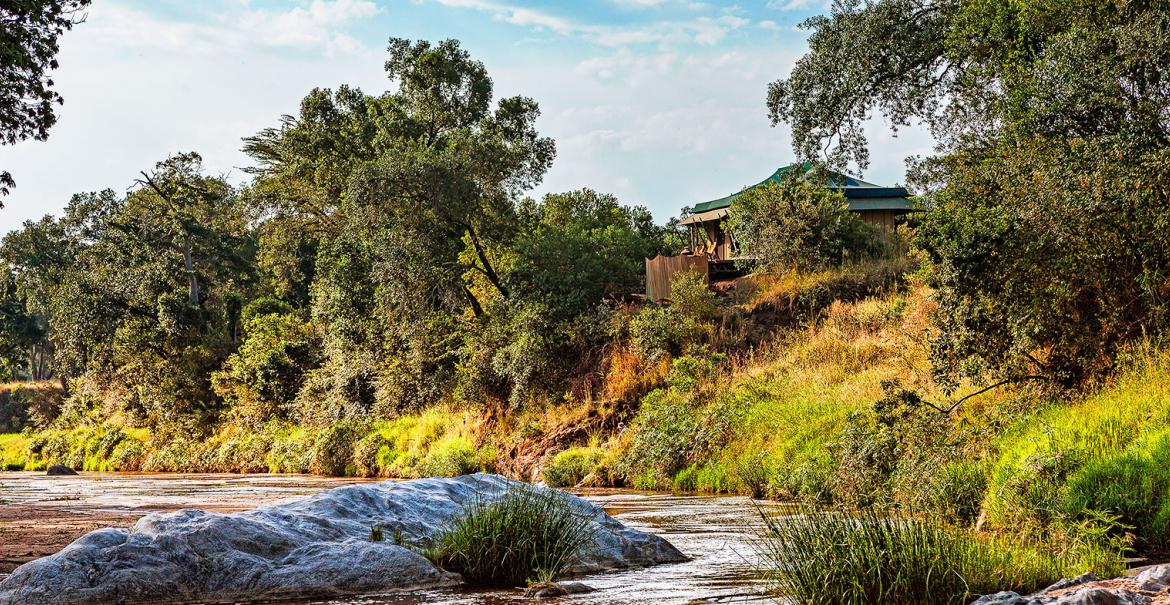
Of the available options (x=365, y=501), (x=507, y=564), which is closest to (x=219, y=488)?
(x=365, y=501)

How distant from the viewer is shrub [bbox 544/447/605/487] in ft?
86.0

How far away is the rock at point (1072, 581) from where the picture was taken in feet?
23.4

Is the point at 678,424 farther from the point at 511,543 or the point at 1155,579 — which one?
the point at 1155,579

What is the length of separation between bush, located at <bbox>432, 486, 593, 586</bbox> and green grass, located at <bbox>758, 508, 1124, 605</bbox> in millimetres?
2361

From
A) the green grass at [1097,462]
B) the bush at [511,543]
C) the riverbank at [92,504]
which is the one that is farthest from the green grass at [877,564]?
the riverbank at [92,504]

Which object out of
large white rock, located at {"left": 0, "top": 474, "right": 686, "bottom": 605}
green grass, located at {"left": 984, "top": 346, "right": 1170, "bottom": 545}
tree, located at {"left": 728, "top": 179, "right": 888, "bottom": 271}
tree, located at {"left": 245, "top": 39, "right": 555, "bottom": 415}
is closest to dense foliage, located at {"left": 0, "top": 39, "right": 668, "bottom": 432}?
tree, located at {"left": 245, "top": 39, "right": 555, "bottom": 415}

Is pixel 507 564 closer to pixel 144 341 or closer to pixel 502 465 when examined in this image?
pixel 502 465

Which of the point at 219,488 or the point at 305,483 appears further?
the point at 305,483

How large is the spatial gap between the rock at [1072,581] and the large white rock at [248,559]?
4.02m

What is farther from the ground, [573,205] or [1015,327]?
[573,205]

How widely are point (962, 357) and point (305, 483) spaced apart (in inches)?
693

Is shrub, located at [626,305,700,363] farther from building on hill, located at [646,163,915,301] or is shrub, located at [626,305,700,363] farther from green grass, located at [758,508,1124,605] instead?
green grass, located at [758,508,1124,605]

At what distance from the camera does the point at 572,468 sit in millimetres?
26406

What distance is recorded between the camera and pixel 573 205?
51188 mm
